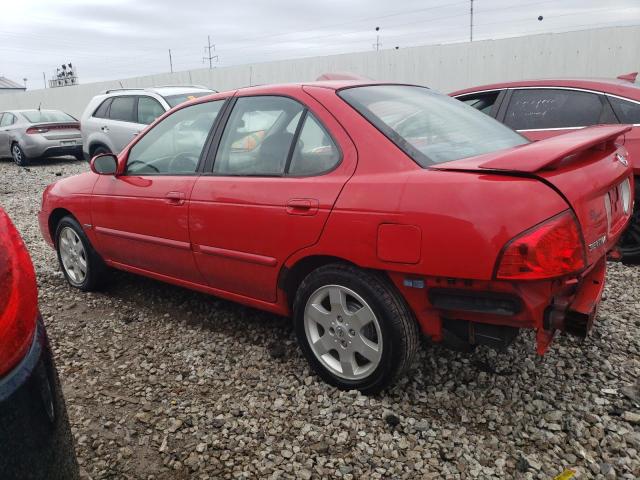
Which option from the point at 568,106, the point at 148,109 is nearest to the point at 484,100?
the point at 568,106

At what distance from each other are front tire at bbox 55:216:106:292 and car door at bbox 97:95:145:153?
4857 millimetres

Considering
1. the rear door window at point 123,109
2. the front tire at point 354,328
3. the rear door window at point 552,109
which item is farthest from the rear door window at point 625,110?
the rear door window at point 123,109

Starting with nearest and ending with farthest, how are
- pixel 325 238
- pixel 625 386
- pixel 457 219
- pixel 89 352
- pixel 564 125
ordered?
pixel 457 219 → pixel 325 238 → pixel 625 386 → pixel 89 352 → pixel 564 125

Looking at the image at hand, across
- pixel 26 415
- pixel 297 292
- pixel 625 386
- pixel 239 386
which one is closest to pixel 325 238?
pixel 297 292

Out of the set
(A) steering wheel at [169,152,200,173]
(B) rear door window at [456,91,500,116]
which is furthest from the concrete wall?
(A) steering wheel at [169,152,200,173]

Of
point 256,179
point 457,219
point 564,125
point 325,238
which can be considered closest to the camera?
point 457,219

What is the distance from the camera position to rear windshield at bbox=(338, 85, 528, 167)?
2.57m

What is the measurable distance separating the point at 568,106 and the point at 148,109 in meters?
6.52

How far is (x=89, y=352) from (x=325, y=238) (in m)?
1.86

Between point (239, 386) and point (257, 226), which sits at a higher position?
point (257, 226)

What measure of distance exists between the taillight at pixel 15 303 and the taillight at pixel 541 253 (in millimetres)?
1623

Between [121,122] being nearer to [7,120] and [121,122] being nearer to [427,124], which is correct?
[7,120]

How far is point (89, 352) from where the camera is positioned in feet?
11.1

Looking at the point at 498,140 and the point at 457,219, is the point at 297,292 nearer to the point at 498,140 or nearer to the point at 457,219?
the point at 457,219
